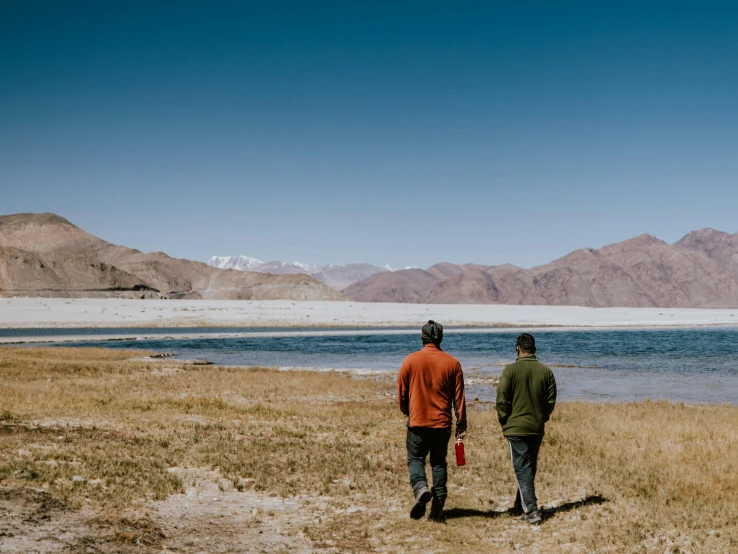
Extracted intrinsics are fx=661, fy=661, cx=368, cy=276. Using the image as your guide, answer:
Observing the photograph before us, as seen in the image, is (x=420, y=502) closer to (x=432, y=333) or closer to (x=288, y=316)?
(x=432, y=333)

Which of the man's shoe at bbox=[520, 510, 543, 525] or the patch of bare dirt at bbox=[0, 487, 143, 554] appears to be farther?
the man's shoe at bbox=[520, 510, 543, 525]

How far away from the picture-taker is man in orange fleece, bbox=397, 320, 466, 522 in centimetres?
863

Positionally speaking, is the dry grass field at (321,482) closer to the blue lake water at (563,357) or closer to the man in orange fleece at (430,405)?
the man in orange fleece at (430,405)

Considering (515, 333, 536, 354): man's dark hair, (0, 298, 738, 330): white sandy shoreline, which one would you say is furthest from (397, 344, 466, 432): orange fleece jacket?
(0, 298, 738, 330): white sandy shoreline

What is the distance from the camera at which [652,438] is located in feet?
50.2

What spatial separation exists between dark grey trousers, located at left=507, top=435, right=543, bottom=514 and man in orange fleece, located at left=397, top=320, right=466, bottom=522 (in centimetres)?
89

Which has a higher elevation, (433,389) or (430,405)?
(433,389)

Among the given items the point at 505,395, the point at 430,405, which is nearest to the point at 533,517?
the point at 505,395

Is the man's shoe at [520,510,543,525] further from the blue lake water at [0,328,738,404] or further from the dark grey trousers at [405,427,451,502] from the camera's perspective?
the blue lake water at [0,328,738,404]

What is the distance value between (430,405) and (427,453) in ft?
2.22

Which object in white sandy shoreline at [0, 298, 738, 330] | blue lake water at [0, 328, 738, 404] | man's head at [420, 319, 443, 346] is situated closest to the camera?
man's head at [420, 319, 443, 346]

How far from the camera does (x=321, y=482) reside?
10992 mm

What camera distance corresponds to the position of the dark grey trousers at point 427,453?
8703mm

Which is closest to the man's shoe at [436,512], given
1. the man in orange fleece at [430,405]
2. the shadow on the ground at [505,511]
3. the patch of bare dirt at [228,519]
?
the man in orange fleece at [430,405]
